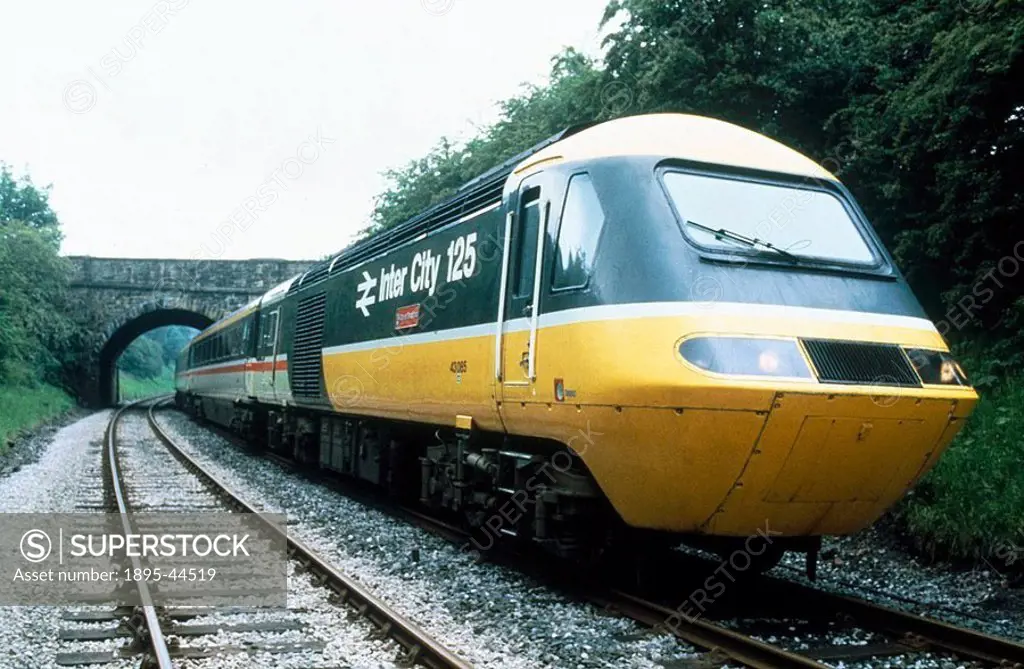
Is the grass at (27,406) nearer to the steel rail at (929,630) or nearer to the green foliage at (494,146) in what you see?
the green foliage at (494,146)

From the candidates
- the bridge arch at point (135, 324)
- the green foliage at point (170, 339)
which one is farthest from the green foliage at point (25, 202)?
the green foliage at point (170, 339)

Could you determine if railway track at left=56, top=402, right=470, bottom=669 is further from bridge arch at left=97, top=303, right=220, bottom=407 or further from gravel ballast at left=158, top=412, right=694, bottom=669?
bridge arch at left=97, top=303, right=220, bottom=407

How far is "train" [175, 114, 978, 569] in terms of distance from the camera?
16.4 feet

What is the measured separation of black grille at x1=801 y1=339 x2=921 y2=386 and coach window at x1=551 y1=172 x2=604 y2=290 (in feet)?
4.59

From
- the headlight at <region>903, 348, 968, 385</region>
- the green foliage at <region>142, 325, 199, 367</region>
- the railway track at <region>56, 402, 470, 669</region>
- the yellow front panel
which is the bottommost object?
the railway track at <region>56, 402, 470, 669</region>

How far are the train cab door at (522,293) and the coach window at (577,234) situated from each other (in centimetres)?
19

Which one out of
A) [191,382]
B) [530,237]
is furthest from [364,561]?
[191,382]

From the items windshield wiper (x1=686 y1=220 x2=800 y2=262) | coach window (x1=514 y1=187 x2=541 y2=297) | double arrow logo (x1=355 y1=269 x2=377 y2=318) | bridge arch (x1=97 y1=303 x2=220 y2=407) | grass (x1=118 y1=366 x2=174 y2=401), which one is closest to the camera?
windshield wiper (x1=686 y1=220 x2=800 y2=262)

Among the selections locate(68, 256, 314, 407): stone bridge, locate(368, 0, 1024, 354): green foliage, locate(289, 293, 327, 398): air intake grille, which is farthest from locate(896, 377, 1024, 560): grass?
locate(68, 256, 314, 407): stone bridge

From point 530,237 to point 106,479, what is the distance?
9209 millimetres

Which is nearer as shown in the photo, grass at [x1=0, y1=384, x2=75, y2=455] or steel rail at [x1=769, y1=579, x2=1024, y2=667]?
steel rail at [x1=769, y1=579, x2=1024, y2=667]

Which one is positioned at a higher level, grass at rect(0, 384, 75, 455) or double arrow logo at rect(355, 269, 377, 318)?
double arrow logo at rect(355, 269, 377, 318)

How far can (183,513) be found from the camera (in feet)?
33.1

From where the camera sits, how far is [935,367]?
5340 millimetres
